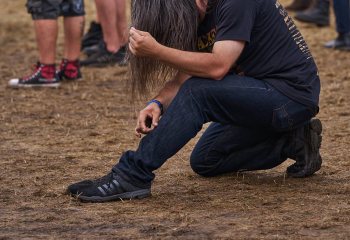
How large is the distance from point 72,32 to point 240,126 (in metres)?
3.41

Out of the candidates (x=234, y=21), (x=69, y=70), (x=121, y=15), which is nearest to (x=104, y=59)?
(x=121, y=15)

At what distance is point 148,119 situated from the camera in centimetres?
424

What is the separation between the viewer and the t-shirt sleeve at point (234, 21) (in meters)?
4.02

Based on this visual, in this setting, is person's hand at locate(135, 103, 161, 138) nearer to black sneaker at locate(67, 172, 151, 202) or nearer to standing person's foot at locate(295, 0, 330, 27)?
black sneaker at locate(67, 172, 151, 202)

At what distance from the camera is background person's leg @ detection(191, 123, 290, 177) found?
4.58m

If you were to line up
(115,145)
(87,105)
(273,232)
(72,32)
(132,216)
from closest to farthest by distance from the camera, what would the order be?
1. (273,232)
2. (132,216)
3. (115,145)
4. (87,105)
5. (72,32)

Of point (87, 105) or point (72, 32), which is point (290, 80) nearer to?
point (87, 105)

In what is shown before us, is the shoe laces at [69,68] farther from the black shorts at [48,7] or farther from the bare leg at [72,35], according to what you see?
the black shorts at [48,7]

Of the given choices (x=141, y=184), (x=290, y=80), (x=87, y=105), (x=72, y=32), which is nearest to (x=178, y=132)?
(x=141, y=184)

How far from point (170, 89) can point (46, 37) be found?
3.23 meters

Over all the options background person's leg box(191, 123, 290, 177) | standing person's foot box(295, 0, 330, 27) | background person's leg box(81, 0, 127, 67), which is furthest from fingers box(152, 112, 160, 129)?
standing person's foot box(295, 0, 330, 27)

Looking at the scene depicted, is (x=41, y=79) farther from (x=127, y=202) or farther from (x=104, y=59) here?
(x=127, y=202)

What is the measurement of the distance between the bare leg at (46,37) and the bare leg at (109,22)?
802 millimetres

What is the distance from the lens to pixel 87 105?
271 inches
